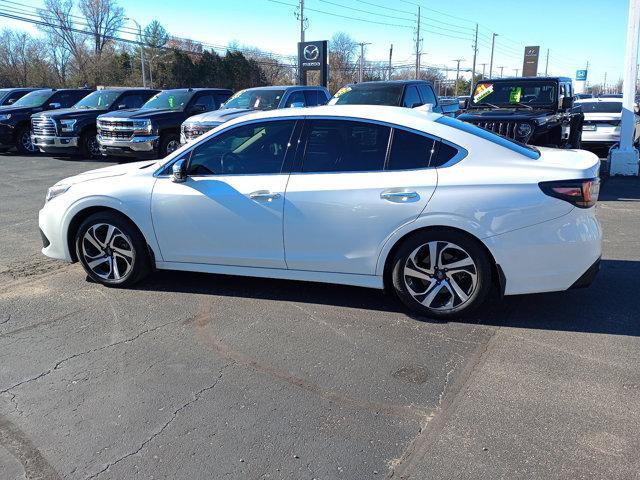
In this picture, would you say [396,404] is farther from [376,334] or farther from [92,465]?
[92,465]

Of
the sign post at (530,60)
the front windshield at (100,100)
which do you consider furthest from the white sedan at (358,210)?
the sign post at (530,60)

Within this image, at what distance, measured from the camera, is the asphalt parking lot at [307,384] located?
2725 millimetres

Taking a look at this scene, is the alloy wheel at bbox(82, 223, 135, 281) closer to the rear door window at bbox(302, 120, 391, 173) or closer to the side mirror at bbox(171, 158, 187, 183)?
the side mirror at bbox(171, 158, 187, 183)

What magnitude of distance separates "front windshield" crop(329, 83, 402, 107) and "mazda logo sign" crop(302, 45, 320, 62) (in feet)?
51.2

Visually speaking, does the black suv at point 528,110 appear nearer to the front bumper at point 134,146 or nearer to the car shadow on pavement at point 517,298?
the car shadow on pavement at point 517,298

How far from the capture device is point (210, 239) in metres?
4.73

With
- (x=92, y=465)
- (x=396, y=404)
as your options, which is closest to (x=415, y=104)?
(x=396, y=404)

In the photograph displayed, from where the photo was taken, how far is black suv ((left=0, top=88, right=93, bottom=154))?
676 inches

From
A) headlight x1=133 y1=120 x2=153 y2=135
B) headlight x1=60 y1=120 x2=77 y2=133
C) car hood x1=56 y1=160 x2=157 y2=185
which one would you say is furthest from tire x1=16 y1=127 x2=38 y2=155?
car hood x1=56 y1=160 x2=157 y2=185

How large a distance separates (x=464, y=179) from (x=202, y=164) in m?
2.23

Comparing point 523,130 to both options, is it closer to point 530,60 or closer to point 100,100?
point 100,100

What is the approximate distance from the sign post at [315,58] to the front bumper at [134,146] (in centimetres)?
1438

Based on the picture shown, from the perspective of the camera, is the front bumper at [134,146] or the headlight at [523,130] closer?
the headlight at [523,130]

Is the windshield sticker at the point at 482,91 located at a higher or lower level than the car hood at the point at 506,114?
higher
